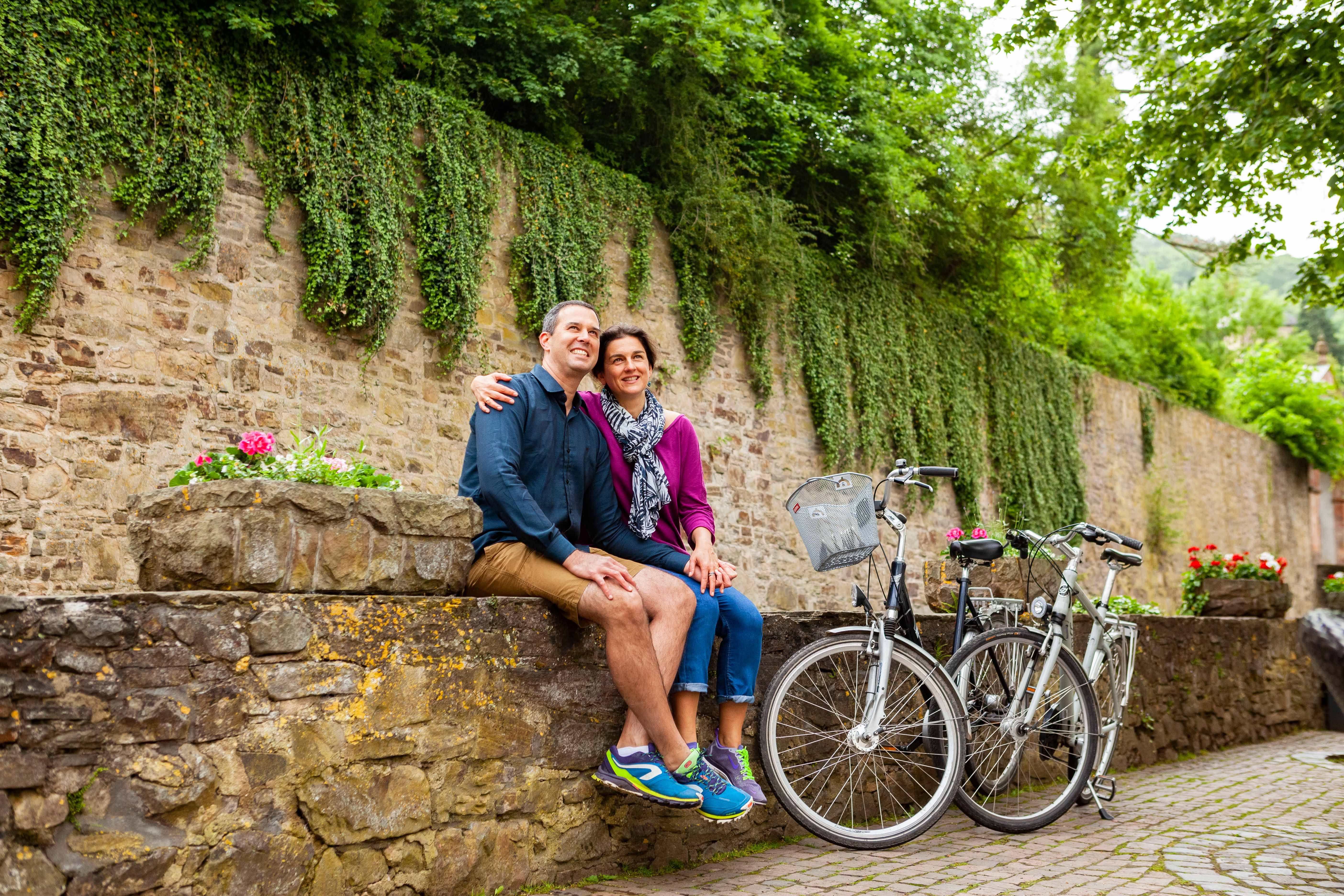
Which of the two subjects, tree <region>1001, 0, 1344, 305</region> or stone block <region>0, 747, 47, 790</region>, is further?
tree <region>1001, 0, 1344, 305</region>

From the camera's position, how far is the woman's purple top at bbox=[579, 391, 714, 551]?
381 cm

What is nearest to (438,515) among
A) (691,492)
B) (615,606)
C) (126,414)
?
(615,606)

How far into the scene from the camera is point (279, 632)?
278 cm

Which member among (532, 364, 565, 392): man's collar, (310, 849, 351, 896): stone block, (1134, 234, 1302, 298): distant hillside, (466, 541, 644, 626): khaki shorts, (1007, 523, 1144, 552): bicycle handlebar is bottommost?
(310, 849, 351, 896): stone block

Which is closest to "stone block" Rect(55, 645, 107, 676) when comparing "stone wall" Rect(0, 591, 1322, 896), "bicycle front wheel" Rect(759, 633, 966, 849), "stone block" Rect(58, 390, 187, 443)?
"stone wall" Rect(0, 591, 1322, 896)

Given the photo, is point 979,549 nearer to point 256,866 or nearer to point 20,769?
point 256,866

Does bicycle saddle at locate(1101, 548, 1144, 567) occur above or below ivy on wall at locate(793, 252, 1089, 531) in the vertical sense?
below

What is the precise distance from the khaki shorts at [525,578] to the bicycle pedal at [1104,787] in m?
2.69

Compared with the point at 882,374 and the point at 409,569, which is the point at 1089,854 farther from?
the point at 882,374

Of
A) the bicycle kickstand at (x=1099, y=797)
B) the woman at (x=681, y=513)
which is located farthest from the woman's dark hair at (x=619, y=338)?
the bicycle kickstand at (x=1099, y=797)

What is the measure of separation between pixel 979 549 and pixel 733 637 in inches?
54.7

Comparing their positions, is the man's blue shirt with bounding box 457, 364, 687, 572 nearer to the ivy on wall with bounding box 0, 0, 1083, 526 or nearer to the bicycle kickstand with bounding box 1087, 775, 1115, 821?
the bicycle kickstand with bounding box 1087, 775, 1115, 821

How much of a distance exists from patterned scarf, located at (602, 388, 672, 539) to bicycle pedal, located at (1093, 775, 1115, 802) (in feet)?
7.94

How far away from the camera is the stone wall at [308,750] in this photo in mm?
2361
